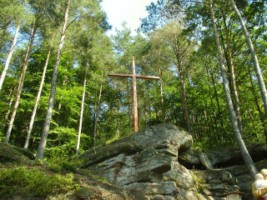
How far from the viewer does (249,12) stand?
14102 millimetres

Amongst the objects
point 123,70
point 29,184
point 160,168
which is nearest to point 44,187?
point 29,184

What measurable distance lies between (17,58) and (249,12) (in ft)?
53.6

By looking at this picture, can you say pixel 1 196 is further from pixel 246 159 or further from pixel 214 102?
pixel 214 102

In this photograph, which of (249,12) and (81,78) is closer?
(249,12)

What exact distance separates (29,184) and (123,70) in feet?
60.2

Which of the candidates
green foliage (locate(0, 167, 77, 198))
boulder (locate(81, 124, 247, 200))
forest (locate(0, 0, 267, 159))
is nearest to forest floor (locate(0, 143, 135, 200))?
green foliage (locate(0, 167, 77, 198))

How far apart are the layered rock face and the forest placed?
199cm

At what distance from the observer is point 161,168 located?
9.14 metres

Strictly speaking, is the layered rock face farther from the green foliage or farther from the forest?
the green foliage

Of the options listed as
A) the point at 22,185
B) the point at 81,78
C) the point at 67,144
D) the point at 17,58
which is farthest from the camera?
the point at 81,78

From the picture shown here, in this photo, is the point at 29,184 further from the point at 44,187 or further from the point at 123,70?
the point at 123,70

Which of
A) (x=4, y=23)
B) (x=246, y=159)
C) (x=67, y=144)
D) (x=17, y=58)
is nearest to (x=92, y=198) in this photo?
(x=246, y=159)

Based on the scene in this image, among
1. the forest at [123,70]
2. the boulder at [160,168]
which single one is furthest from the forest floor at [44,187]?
the forest at [123,70]

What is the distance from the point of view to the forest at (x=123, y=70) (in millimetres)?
14602
